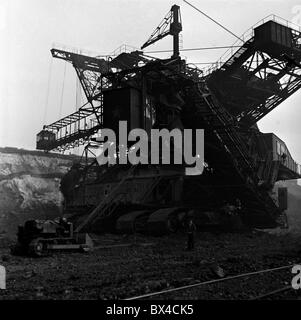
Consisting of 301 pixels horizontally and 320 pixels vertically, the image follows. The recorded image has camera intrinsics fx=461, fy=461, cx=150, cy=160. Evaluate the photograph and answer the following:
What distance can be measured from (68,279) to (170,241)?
1100 cm

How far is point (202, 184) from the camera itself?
1203 inches

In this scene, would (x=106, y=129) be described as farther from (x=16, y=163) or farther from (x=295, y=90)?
(x=16, y=163)

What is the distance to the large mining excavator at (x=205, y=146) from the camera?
26.7m

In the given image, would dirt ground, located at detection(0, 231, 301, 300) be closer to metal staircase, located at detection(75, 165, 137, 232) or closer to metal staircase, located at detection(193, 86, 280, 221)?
metal staircase, located at detection(75, 165, 137, 232)

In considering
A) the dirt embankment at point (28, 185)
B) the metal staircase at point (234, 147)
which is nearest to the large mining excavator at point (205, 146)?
the metal staircase at point (234, 147)

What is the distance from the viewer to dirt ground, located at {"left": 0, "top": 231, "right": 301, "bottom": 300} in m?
9.70

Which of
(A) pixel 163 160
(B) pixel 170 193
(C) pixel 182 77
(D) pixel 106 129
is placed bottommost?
(B) pixel 170 193

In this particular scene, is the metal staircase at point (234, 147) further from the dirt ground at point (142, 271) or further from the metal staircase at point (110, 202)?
the dirt ground at point (142, 271)

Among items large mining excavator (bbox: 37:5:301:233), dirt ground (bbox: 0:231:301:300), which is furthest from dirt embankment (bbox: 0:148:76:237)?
dirt ground (bbox: 0:231:301:300)

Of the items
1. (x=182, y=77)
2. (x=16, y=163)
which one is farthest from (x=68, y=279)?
(x=16, y=163)

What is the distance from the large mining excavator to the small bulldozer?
566 cm

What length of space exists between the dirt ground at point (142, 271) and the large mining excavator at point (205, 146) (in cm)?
513

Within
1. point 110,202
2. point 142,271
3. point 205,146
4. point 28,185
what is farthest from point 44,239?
point 28,185
